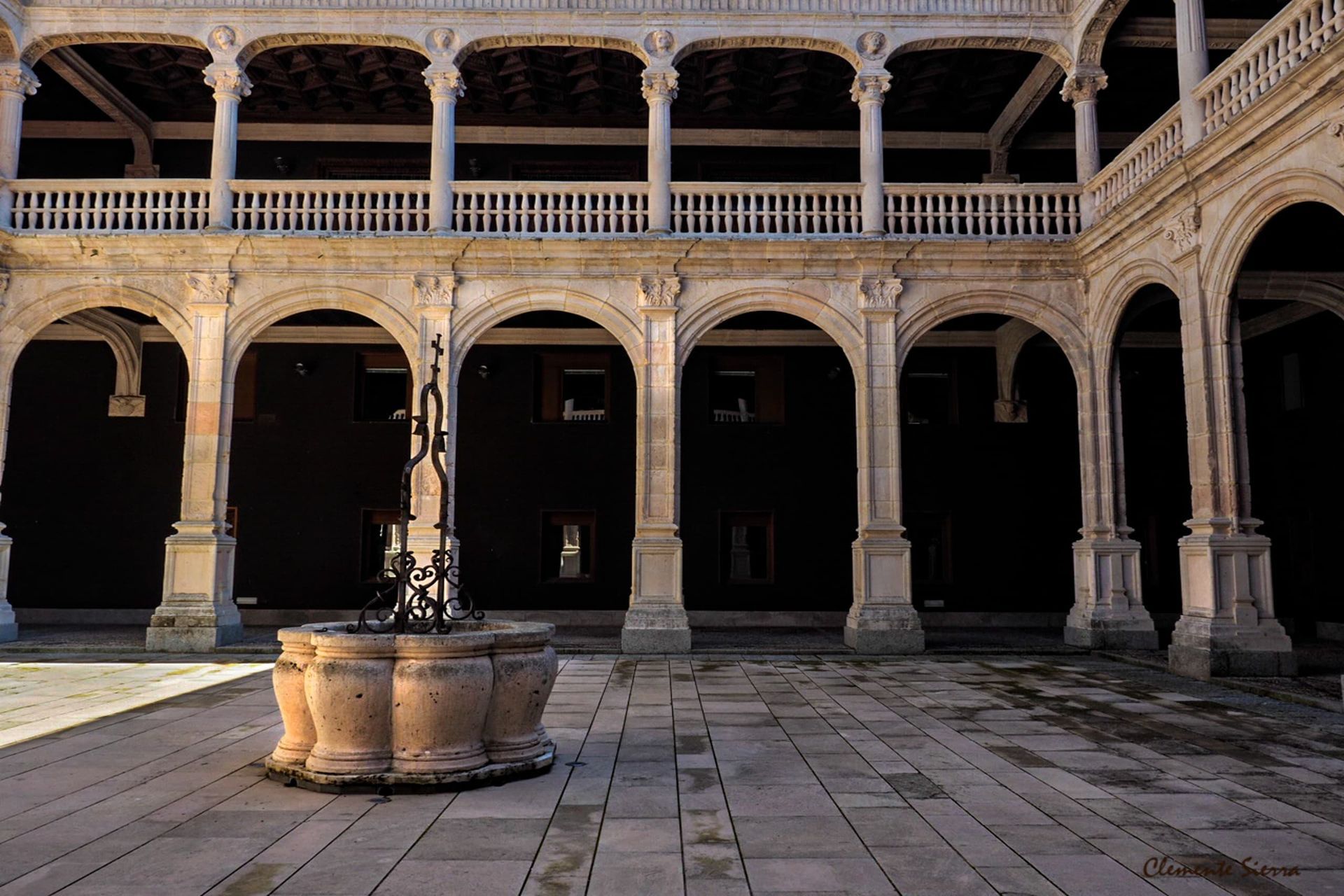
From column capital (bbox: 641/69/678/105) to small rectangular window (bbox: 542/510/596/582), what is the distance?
7847 millimetres

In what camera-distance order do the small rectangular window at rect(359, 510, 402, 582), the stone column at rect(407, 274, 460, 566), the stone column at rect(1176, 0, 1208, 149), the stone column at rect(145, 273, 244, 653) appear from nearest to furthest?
the stone column at rect(1176, 0, 1208, 149)
the stone column at rect(145, 273, 244, 653)
the stone column at rect(407, 274, 460, 566)
the small rectangular window at rect(359, 510, 402, 582)

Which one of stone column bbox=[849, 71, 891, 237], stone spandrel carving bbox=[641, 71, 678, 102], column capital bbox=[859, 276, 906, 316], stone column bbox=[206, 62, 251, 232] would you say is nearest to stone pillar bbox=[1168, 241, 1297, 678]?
column capital bbox=[859, 276, 906, 316]

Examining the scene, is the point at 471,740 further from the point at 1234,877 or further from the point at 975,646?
the point at 975,646

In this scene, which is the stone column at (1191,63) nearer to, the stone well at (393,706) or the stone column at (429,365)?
the stone column at (429,365)

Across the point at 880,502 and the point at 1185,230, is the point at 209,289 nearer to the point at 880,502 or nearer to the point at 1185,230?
the point at 880,502

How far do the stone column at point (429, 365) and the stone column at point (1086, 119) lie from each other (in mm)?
10404

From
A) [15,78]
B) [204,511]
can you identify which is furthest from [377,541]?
[15,78]

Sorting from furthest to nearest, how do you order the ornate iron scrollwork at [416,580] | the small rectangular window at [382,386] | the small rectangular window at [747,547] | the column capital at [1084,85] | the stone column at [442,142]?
the small rectangular window at [382,386] < the small rectangular window at [747,547] < the stone column at [442,142] < the column capital at [1084,85] < the ornate iron scrollwork at [416,580]

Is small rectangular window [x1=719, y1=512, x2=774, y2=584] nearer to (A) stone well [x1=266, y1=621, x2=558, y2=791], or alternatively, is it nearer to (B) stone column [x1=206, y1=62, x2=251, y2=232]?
(B) stone column [x1=206, y1=62, x2=251, y2=232]

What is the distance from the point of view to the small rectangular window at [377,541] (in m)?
18.9

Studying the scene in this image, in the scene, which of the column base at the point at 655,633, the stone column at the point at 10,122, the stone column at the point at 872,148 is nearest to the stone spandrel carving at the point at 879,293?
the stone column at the point at 872,148

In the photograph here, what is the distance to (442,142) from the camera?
15.8 meters

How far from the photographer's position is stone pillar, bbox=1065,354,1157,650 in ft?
48.1

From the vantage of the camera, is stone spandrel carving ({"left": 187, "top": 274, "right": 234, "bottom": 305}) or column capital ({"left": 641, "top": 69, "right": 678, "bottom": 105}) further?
column capital ({"left": 641, "top": 69, "right": 678, "bottom": 105})
